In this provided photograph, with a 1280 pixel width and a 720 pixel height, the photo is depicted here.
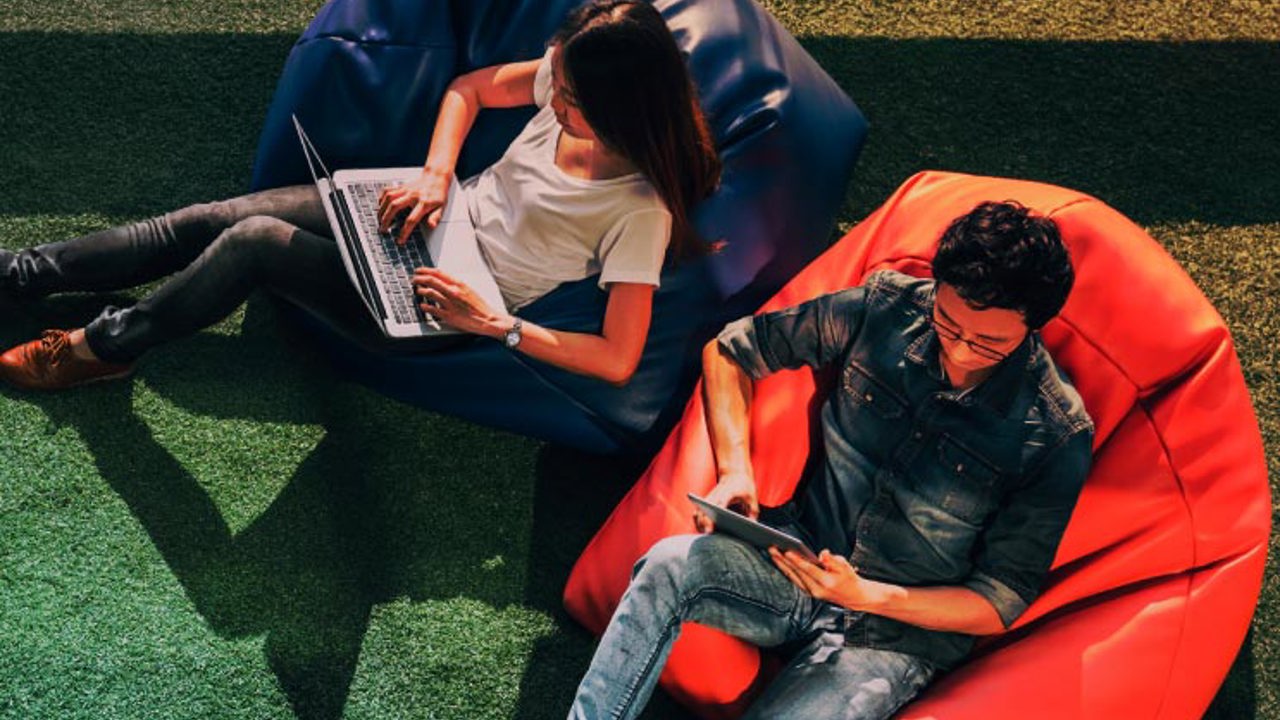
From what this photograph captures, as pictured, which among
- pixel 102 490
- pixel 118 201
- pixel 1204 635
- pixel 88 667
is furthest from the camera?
pixel 118 201

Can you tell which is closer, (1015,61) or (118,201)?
(118,201)

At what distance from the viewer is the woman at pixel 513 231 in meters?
2.14

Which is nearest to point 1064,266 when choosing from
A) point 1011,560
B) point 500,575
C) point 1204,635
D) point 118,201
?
point 1011,560

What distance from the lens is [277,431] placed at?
2.73m

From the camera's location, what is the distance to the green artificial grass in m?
2.42

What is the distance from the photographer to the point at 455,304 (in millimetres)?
2334

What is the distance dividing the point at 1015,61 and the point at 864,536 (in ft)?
6.06

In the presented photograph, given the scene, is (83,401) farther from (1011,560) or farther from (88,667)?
(1011,560)

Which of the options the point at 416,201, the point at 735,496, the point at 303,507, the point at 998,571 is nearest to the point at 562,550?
the point at 303,507

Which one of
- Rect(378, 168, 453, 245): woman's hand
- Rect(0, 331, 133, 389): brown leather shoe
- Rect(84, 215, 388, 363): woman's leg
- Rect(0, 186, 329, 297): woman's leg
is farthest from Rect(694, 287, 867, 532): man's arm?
Rect(0, 331, 133, 389): brown leather shoe

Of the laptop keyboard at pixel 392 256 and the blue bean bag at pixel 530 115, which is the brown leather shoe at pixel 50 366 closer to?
the blue bean bag at pixel 530 115

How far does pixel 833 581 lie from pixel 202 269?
1258 mm

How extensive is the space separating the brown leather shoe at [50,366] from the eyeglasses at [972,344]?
157cm

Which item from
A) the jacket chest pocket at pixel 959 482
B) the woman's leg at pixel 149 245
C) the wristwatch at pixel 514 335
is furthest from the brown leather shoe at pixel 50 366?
the jacket chest pocket at pixel 959 482
